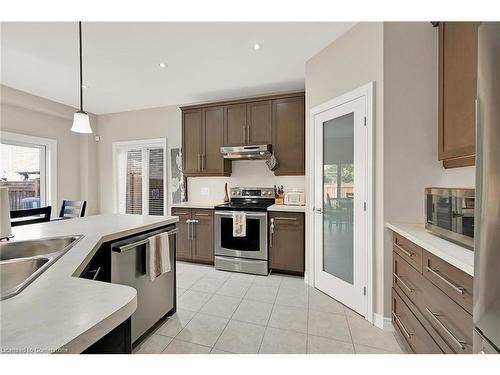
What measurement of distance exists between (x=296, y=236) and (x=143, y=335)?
1914 mm

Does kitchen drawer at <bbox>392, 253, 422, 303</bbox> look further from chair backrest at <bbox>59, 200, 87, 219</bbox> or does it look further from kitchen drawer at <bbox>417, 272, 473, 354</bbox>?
chair backrest at <bbox>59, 200, 87, 219</bbox>

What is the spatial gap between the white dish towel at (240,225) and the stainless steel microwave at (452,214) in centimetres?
199

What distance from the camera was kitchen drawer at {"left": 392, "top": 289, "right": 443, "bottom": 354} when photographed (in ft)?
4.02

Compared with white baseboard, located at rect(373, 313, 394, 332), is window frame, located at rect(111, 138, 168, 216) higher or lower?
higher

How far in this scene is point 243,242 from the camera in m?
3.11

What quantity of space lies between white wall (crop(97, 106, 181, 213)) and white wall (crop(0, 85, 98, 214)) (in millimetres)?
161

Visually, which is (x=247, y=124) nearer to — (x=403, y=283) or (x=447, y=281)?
(x=403, y=283)

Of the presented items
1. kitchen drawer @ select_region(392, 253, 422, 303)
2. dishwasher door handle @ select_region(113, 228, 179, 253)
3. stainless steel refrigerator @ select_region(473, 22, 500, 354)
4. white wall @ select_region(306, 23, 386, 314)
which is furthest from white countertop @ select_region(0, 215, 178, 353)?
white wall @ select_region(306, 23, 386, 314)

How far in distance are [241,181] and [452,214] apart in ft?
9.26

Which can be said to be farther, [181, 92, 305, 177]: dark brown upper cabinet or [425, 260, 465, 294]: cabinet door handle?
[181, 92, 305, 177]: dark brown upper cabinet

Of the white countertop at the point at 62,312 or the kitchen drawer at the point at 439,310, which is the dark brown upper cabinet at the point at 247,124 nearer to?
the kitchen drawer at the point at 439,310

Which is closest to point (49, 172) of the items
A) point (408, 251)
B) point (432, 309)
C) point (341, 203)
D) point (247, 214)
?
point (247, 214)

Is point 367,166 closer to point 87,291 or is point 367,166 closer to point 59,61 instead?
point 87,291
